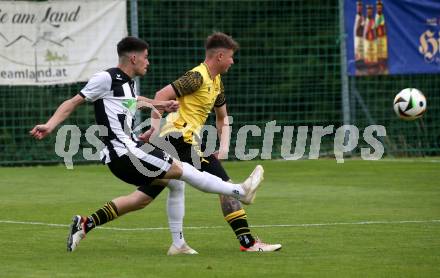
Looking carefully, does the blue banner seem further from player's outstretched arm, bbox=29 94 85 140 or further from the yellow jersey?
player's outstretched arm, bbox=29 94 85 140

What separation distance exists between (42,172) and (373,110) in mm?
7145

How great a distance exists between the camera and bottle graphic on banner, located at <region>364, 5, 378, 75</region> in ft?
69.3

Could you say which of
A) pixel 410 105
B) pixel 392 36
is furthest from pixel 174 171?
pixel 392 36

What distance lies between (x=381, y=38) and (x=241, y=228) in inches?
488

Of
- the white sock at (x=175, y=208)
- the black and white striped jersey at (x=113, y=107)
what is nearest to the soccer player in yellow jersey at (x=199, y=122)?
the white sock at (x=175, y=208)

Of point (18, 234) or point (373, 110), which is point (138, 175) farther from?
point (373, 110)

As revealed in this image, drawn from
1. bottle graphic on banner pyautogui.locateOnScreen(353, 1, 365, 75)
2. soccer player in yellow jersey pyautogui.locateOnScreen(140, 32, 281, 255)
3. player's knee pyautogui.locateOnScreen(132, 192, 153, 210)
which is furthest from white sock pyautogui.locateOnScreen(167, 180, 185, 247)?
bottle graphic on banner pyautogui.locateOnScreen(353, 1, 365, 75)

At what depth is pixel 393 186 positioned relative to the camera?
52.5 feet

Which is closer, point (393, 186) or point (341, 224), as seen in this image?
point (341, 224)

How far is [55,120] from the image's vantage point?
28.5ft

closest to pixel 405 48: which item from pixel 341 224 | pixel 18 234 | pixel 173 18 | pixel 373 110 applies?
pixel 373 110

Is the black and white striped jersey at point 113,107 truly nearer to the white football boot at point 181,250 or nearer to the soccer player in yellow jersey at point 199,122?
the soccer player in yellow jersey at point 199,122

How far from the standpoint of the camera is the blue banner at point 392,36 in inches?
833

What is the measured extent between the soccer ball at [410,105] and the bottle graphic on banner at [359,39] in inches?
170
